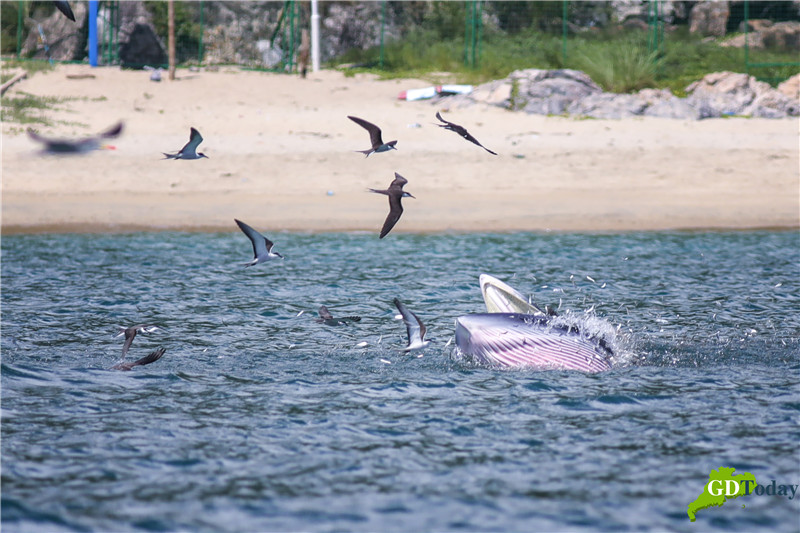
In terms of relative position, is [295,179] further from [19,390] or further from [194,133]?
[19,390]

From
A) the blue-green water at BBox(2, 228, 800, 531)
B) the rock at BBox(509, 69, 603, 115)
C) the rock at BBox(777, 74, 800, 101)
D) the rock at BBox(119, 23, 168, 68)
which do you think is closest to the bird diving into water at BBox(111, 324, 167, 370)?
the blue-green water at BBox(2, 228, 800, 531)

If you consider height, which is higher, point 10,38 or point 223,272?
point 10,38

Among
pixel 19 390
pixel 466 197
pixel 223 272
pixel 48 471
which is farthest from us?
pixel 466 197

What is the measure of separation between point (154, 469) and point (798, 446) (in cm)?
429

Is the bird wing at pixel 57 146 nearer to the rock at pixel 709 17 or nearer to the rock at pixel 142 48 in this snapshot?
the rock at pixel 142 48

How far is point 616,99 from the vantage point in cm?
2170

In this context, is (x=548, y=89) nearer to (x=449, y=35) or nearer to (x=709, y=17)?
(x=449, y=35)

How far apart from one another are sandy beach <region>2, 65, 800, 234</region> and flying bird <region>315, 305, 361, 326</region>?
6.88 metres

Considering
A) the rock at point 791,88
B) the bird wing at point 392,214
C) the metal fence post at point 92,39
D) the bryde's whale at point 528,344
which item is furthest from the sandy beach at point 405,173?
the bird wing at point 392,214

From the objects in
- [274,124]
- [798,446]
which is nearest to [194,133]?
[798,446]

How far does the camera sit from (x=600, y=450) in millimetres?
6047

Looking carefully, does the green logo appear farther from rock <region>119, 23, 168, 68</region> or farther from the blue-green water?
rock <region>119, 23, 168, 68</region>

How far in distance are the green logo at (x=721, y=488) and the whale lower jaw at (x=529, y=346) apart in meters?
2.28

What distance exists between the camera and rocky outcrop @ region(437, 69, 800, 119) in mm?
21219
